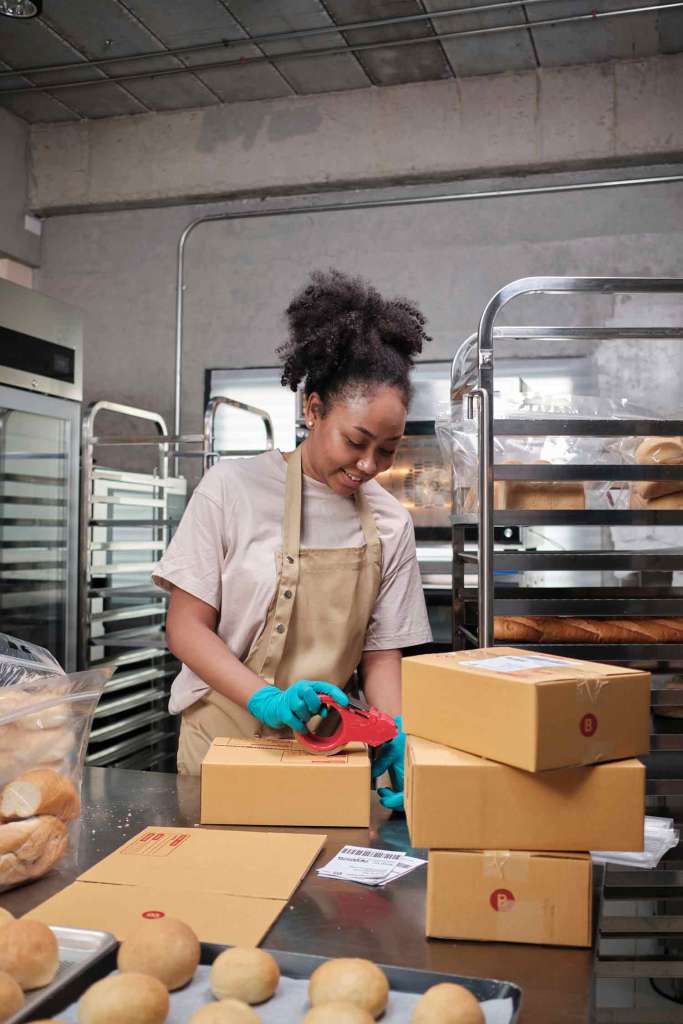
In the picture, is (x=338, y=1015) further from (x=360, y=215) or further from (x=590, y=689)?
(x=360, y=215)

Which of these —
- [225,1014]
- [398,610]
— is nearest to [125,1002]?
[225,1014]

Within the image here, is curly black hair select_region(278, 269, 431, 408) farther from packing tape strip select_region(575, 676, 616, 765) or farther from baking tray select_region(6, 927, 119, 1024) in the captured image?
baking tray select_region(6, 927, 119, 1024)

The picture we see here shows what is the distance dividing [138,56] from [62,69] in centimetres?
42

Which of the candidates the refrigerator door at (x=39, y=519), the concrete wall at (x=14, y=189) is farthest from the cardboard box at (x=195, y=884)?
the concrete wall at (x=14, y=189)

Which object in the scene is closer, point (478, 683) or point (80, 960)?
point (80, 960)

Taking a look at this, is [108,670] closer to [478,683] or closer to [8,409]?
[478,683]

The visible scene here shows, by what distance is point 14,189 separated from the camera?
5.19 m

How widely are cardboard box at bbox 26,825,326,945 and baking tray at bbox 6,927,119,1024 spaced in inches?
A: 2.6

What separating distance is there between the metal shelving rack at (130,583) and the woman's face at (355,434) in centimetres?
223

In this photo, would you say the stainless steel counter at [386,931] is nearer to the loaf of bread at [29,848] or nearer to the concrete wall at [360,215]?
the loaf of bread at [29,848]

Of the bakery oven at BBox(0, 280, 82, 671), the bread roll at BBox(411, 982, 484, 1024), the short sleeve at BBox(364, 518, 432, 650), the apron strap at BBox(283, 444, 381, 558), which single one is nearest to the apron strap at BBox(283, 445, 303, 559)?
the apron strap at BBox(283, 444, 381, 558)

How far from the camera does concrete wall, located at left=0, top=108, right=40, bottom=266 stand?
5086 millimetres

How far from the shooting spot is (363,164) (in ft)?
15.8

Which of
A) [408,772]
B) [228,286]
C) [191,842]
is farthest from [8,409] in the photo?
[408,772]
